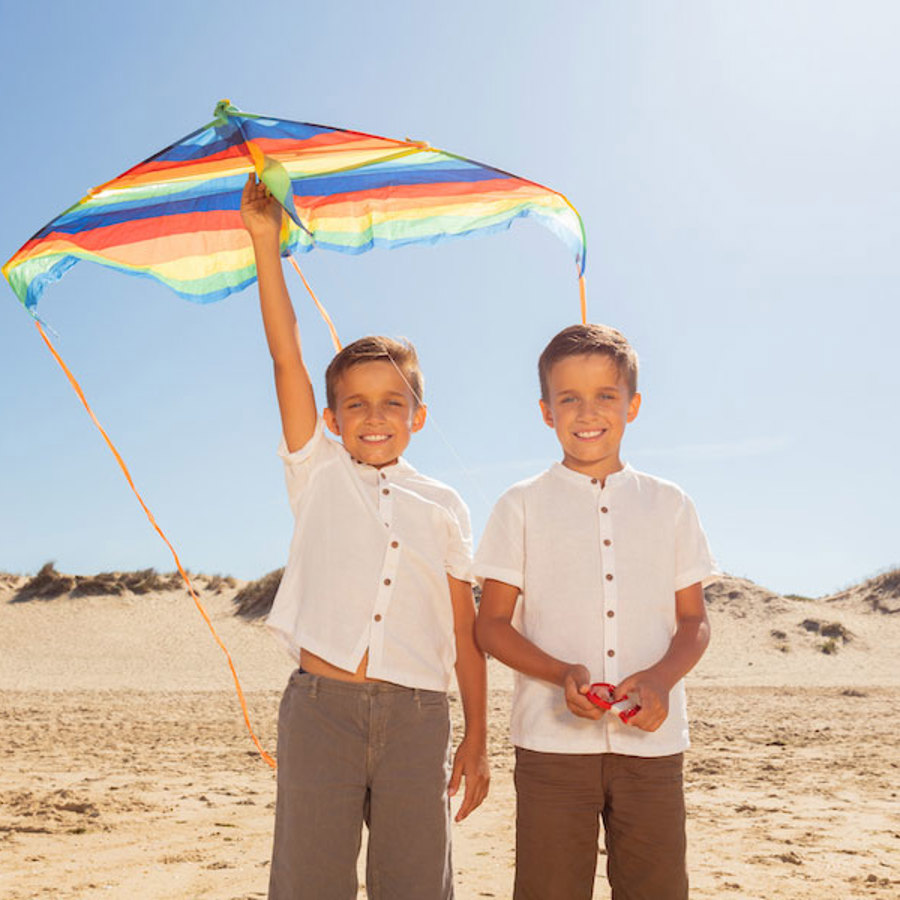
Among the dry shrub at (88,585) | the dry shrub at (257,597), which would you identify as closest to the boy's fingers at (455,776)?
the dry shrub at (257,597)

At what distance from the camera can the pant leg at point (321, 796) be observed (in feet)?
7.79

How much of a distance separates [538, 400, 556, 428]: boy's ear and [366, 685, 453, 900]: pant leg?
2.93 ft

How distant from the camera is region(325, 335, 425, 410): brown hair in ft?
9.14

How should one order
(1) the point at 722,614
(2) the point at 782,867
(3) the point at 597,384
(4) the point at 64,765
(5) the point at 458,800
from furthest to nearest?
1. (1) the point at 722,614
2. (4) the point at 64,765
3. (5) the point at 458,800
4. (2) the point at 782,867
5. (3) the point at 597,384

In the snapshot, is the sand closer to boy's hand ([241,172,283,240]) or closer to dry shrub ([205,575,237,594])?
boy's hand ([241,172,283,240])

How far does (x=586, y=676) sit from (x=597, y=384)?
832 mm

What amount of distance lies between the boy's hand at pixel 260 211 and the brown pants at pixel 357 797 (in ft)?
4.59

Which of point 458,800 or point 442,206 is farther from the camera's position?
point 458,800

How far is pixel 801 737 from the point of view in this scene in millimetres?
8711

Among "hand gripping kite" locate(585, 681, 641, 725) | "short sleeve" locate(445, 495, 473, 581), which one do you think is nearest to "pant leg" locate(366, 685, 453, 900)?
"short sleeve" locate(445, 495, 473, 581)

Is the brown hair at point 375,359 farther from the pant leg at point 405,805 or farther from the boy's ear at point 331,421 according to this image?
the pant leg at point 405,805

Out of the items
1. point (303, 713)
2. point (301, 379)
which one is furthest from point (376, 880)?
point (301, 379)

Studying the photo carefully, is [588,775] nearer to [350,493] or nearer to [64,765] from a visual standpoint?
[350,493]

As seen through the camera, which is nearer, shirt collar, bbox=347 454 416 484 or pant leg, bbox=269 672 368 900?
pant leg, bbox=269 672 368 900
